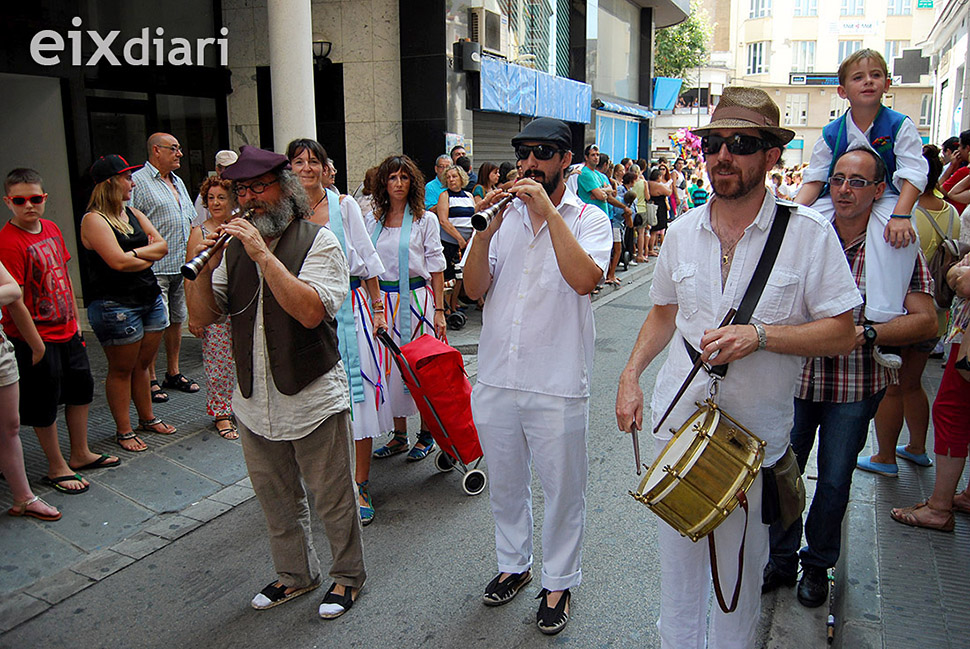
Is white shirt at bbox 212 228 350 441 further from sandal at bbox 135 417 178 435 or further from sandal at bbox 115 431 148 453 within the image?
sandal at bbox 135 417 178 435

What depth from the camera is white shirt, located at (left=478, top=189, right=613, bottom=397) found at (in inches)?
127

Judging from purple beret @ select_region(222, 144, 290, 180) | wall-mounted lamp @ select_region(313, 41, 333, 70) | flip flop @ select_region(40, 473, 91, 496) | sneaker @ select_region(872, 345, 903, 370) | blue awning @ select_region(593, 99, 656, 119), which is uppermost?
blue awning @ select_region(593, 99, 656, 119)

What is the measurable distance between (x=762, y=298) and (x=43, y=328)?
4.18m

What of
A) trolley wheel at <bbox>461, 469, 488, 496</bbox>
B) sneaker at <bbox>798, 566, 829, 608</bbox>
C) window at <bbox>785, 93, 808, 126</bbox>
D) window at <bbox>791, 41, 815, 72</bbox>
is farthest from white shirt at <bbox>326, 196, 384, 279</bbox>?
window at <bbox>791, 41, 815, 72</bbox>

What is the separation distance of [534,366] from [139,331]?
3.42m

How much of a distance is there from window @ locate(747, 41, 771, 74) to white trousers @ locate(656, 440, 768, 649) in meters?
67.4

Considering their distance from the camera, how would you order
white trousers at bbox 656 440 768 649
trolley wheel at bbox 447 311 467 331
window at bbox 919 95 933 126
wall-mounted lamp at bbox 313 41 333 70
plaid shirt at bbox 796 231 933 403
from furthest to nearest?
window at bbox 919 95 933 126 → wall-mounted lamp at bbox 313 41 333 70 → trolley wheel at bbox 447 311 467 331 → plaid shirt at bbox 796 231 933 403 → white trousers at bbox 656 440 768 649

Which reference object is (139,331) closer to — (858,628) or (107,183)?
(107,183)

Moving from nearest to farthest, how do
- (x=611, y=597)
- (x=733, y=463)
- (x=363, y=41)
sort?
1. (x=733, y=463)
2. (x=611, y=597)
3. (x=363, y=41)

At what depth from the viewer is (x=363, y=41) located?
37.0 feet

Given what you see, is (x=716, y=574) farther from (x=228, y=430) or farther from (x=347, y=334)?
(x=228, y=430)

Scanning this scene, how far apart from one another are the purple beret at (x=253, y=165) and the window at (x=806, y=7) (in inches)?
2675

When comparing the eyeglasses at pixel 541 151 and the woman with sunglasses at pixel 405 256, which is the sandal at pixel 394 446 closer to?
the woman with sunglasses at pixel 405 256

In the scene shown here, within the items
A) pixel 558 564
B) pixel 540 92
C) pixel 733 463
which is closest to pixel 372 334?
pixel 558 564
